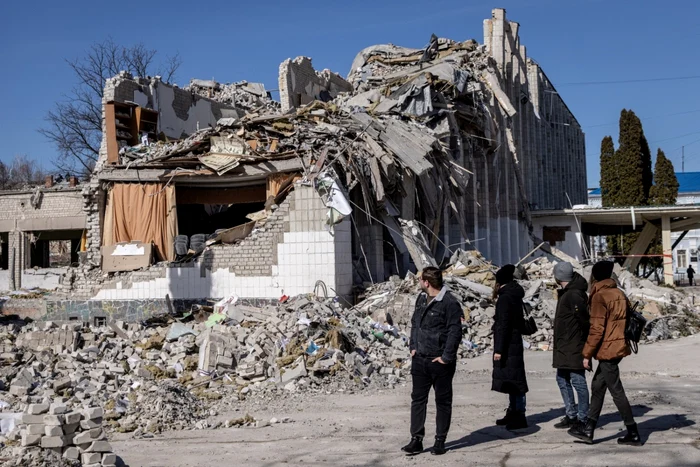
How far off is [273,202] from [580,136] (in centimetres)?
4112

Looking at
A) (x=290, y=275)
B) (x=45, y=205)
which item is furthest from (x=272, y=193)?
(x=45, y=205)

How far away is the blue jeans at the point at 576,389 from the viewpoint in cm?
698

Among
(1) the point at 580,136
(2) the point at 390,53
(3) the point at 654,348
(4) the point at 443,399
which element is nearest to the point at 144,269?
(3) the point at 654,348

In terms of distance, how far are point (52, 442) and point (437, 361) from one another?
3.32 meters

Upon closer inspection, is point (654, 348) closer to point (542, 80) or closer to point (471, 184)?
point (471, 184)

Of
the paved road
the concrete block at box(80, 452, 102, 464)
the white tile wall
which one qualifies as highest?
the white tile wall

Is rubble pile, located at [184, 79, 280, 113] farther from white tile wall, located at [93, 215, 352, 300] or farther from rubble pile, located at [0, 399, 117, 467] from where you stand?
rubble pile, located at [0, 399, 117, 467]

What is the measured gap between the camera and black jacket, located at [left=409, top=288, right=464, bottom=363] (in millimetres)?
6660

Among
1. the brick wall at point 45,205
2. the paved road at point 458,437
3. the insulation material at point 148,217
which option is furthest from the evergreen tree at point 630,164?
the paved road at point 458,437

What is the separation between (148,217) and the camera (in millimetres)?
17875

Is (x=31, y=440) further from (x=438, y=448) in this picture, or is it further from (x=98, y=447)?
(x=438, y=448)

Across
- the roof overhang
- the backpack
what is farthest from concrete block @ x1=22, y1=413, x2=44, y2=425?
the roof overhang

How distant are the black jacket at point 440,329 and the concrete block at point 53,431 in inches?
122

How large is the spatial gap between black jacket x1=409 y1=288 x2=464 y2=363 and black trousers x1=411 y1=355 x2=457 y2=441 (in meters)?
0.09
